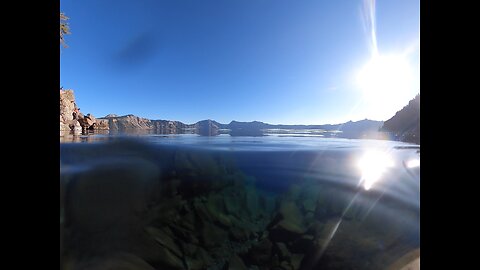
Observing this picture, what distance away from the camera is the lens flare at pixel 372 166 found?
3678 mm

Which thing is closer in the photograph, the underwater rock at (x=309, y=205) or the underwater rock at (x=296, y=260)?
the underwater rock at (x=296, y=260)

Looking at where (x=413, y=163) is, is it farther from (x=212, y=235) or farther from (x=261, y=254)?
(x=212, y=235)

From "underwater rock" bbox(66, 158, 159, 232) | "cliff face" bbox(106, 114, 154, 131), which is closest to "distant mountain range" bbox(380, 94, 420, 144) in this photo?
"underwater rock" bbox(66, 158, 159, 232)

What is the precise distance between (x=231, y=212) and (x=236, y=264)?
2.44ft

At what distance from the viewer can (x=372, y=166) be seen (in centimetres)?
409

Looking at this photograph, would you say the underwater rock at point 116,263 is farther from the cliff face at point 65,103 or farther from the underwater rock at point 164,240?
the cliff face at point 65,103

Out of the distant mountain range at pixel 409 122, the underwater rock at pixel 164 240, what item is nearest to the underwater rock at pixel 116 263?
the underwater rock at pixel 164 240

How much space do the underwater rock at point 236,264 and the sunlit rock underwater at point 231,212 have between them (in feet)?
0.04

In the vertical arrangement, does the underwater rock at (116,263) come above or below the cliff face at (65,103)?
below

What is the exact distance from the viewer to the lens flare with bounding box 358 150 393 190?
3678 millimetres

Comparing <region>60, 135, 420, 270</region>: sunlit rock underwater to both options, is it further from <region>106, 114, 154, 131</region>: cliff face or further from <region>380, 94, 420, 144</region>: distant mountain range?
<region>106, 114, 154, 131</region>: cliff face
